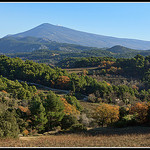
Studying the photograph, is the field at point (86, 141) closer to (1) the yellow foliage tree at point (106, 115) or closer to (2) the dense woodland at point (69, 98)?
(2) the dense woodland at point (69, 98)

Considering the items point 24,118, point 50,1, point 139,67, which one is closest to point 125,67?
point 139,67

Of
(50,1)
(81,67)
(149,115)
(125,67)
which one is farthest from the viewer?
(81,67)

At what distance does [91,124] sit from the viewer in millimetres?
25828

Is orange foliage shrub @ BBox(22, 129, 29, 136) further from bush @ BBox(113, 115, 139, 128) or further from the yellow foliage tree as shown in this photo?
bush @ BBox(113, 115, 139, 128)

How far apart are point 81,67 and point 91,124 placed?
66.8 m

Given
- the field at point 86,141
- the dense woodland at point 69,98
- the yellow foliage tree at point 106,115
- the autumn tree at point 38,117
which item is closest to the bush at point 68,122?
the dense woodland at point 69,98

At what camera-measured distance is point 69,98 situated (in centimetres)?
4034

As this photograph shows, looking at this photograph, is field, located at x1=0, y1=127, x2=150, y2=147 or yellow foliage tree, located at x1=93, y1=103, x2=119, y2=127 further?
yellow foliage tree, located at x1=93, y1=103, x2=119, y2=127

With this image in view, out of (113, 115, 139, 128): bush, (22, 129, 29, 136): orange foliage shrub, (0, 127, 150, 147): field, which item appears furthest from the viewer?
(113, 115, 139, 128): bush

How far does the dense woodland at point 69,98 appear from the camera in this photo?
22672 millimetres

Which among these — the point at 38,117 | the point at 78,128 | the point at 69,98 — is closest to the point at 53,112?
the point at 38,117

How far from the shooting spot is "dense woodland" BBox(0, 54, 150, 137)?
893 inches

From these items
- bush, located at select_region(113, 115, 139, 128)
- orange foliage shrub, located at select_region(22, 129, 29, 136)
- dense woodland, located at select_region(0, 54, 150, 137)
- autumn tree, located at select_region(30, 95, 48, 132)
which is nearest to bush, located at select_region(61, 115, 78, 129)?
dense woodland, located at select_region(0, 54, 150, 137)

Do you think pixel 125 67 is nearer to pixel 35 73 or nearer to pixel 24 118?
pixel 35 73
